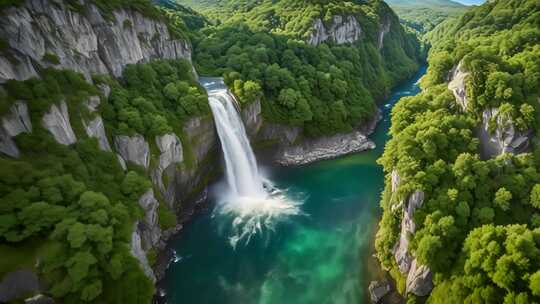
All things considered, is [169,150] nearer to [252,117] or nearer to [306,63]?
[252,117]

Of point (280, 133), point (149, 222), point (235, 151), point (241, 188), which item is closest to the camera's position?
point (149, 222)

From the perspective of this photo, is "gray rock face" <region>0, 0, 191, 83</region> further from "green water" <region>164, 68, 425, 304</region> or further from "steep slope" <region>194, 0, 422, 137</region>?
"green water" <region>164, 68, 425, 304</region>

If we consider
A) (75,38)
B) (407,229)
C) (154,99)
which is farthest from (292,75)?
(407,229)

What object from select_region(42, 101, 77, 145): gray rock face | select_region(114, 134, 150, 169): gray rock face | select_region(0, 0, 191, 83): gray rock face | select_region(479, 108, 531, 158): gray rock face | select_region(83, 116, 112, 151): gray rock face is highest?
select_region(0, 0, 191, 83): gray rock face

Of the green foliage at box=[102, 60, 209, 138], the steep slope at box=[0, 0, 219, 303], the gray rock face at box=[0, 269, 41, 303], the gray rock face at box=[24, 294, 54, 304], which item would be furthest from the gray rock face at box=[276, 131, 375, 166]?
the gray rock face at box=[0, 269, 41, 303]

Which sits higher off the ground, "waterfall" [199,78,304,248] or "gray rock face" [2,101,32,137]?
"gray rock face" [2,101,32,137]

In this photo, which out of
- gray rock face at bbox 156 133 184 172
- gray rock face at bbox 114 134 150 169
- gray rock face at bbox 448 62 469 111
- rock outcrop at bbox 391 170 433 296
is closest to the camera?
rock outcrop at bbox 391 170 433 296

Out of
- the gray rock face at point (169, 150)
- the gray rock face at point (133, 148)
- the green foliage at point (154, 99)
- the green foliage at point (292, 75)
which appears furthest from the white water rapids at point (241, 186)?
the gray rock face at point (133, 148)
